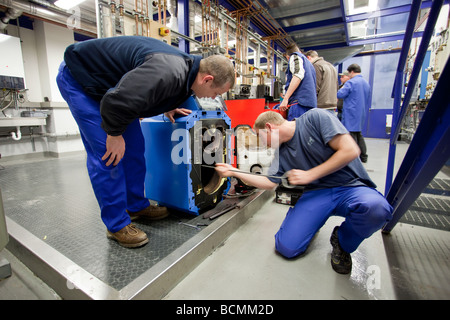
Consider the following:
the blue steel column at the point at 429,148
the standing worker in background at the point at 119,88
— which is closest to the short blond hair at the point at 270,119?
the standing worker in background at the point at 119,88

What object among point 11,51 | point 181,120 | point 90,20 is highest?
point 90,20

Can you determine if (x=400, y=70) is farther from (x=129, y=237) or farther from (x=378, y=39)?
(x=378, y=39)

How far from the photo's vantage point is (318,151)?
1.38 meters

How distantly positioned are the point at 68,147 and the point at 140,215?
13.2 ft

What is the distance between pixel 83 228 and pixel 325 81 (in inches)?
122

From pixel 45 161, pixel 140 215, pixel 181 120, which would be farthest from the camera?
pixel 45 161

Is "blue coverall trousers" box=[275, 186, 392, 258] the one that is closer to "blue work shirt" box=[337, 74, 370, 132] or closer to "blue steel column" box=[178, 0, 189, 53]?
"blue work shirt" box=[337, 74, 370, 132]

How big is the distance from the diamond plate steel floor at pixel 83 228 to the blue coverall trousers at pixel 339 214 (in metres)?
0.52

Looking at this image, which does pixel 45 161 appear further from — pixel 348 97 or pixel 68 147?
pixel 348 97

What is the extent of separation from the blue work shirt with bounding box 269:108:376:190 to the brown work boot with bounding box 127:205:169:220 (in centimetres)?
86

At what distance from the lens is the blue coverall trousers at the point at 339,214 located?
118 cm

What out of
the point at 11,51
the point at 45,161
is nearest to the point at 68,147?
the point at 45,161
